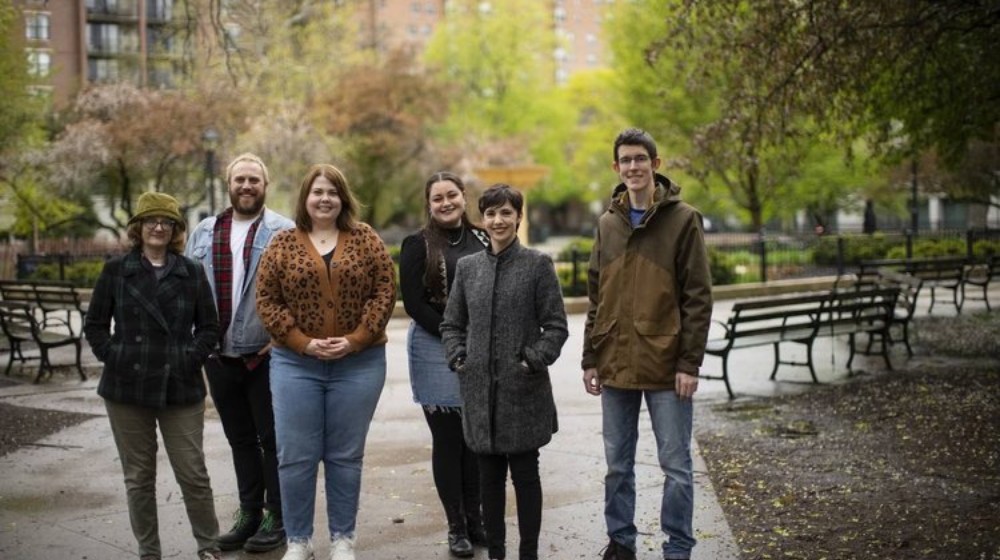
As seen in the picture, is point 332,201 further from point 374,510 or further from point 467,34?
point 467,34

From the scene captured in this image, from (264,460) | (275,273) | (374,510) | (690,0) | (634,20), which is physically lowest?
(374,510)

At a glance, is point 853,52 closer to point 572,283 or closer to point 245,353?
point 245,353

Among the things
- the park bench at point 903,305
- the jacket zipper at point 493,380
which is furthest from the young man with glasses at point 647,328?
the park bench at point 903,305

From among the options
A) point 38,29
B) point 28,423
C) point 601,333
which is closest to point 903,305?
point 601,333

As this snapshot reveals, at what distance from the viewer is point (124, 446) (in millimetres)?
5242

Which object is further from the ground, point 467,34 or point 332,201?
point 467,34

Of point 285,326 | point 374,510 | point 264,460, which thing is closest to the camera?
point 285,326

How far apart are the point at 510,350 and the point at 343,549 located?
1.33 metres

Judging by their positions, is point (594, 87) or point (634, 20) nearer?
point (634, 20)

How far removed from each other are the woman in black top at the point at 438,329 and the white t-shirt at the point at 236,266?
89cm

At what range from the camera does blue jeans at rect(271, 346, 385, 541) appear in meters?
5.11

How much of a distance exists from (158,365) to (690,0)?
780 centimetres

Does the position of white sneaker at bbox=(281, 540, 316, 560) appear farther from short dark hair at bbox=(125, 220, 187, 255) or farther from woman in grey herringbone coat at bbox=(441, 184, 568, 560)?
short dark hair at bbox=(125, 220, 187, 255)

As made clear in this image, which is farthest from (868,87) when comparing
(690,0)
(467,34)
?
(467,34)
